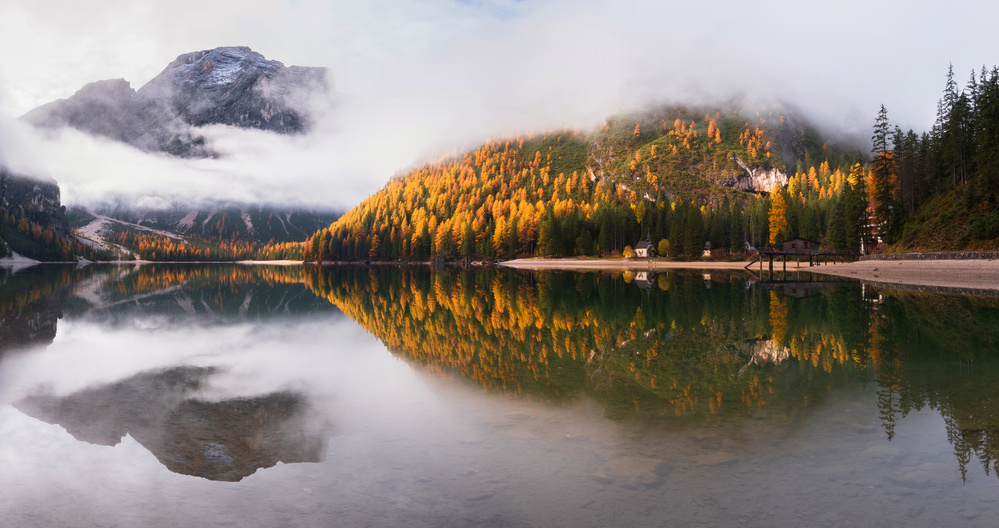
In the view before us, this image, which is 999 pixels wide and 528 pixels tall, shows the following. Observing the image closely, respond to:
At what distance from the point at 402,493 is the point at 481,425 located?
330cm

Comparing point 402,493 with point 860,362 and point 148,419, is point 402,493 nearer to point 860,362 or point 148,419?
point 148,419

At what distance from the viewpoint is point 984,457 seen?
27.9 feet

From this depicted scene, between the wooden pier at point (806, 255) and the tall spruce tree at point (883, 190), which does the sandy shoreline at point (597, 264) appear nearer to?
the wooden pier at point (806, 255)

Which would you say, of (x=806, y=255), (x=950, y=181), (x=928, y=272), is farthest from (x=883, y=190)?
(x=928, y=272)

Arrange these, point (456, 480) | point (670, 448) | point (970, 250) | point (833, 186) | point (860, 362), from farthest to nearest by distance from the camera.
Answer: point (833, 186)
point (970, 250)
point (860, 362)
point (670, 448)
point (456, 480)

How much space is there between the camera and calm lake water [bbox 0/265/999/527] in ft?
23.5

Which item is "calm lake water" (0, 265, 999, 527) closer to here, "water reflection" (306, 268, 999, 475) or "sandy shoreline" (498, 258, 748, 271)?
"water reflection" (306, 268, 999, 475)

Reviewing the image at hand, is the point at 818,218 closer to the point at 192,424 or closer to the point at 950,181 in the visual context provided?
the point at 950,181

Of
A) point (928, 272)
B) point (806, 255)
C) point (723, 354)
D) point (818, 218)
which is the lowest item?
point (723, 354)

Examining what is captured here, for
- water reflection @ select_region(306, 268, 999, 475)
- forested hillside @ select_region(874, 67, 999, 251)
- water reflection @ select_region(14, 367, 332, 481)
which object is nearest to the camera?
water reflection @ select_region(14, 367, 332, 481)

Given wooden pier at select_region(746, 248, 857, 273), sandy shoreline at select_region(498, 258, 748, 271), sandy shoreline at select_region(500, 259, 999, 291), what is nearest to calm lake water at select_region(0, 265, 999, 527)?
sandy shoreline at select_region(500, 259, 999, 291)

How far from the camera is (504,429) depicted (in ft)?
34.2

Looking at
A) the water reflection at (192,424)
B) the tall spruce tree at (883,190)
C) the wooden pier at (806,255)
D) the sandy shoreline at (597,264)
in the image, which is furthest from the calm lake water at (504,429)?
the sandy shoreline at (597,264)

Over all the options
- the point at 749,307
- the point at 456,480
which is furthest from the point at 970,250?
the point at 456,480
